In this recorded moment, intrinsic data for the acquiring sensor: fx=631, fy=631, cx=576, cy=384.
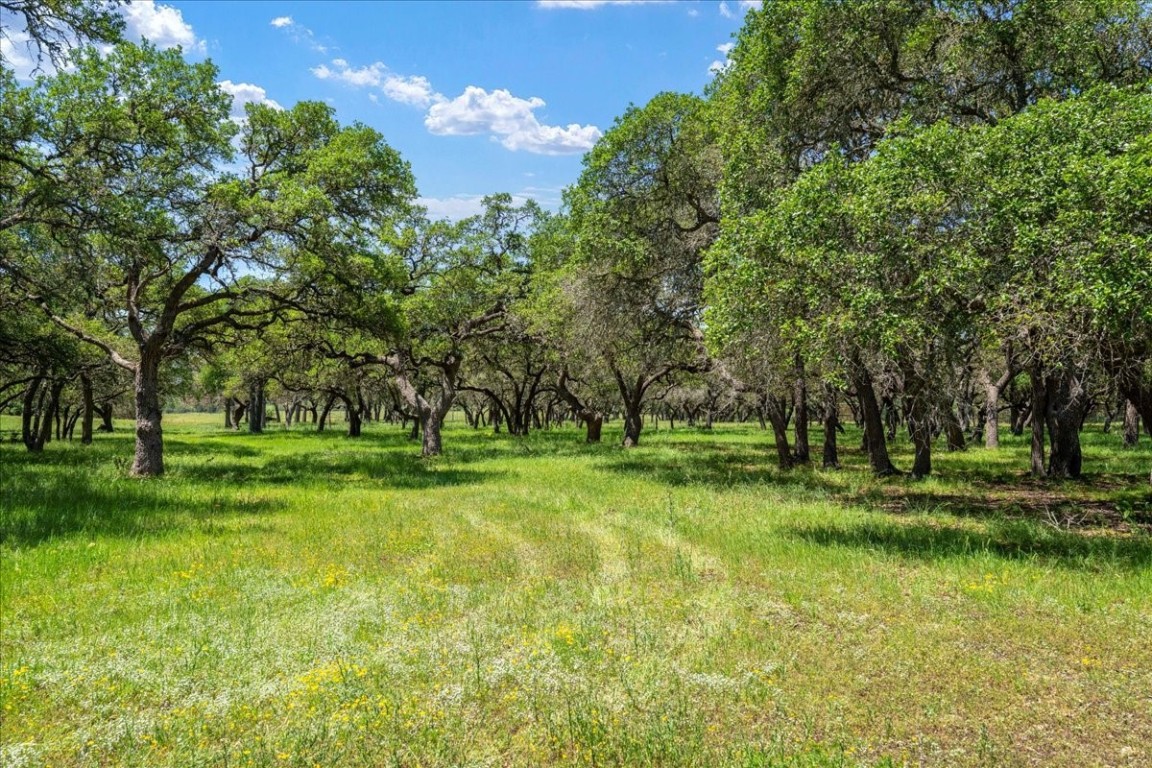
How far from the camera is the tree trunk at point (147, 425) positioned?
17.6m

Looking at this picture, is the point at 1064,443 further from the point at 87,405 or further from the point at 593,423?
the point at 87,405

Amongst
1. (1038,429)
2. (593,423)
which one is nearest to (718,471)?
(1038,429)

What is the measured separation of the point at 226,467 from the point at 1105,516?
78.0 feet

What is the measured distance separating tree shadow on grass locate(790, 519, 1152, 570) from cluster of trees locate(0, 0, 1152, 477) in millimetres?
2492

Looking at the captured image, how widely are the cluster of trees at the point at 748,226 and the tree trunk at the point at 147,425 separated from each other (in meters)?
0.08

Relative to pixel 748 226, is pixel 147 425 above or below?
below

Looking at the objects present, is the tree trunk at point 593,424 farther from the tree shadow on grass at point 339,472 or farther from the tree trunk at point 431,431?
the tree shadow on grass at point 339,472

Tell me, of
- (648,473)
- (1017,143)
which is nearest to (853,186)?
(1017,143)

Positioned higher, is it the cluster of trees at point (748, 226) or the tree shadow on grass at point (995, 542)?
the cluster of trees at point (748, 226)

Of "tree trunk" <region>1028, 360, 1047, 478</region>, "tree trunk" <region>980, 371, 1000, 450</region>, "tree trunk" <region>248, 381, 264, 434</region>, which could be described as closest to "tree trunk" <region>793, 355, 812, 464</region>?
"tree trunk" <region>1028, 360, 1047, 478</region>

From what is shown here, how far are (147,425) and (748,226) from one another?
16862 mm

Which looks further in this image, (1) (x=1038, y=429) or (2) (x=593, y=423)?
(2) (x=593, y=423)

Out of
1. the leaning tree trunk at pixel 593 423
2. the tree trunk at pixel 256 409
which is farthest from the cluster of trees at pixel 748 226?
the tree trunk at pixel 256 409

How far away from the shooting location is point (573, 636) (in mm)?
6172
